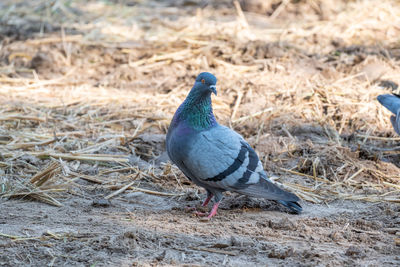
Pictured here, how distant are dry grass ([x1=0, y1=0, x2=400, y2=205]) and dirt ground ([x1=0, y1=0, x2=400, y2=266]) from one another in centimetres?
2

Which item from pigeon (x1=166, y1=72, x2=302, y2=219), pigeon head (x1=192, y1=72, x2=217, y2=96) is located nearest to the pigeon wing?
pigeon (x1=166, y1=72, x2=302, y2=219)

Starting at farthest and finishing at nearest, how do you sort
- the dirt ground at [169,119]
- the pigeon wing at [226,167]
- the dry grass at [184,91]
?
the dry grass at [184,91] < the pigeon wing at [226,167] < the dirt ground at [169,119]

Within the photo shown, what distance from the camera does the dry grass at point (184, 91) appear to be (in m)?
4.62

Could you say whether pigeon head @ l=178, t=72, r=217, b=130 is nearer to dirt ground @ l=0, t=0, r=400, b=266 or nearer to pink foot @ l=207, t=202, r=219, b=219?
pink foot @ l=207, t=202, r=219, b=219

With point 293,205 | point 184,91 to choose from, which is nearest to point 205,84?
point 293,205

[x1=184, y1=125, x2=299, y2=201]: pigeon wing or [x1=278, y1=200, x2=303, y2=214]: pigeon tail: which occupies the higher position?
[x1=184, y1=125, x2=299, y2=201]: pigeon wing

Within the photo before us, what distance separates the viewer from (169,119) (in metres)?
5.75

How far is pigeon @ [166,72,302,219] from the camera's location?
370 centimetres

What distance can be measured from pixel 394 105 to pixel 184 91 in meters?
2.36

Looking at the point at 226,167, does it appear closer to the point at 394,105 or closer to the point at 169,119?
the point at 169,119

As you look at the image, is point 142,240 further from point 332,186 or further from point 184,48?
point 184,48

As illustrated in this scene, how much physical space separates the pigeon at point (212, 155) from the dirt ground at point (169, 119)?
199 mm

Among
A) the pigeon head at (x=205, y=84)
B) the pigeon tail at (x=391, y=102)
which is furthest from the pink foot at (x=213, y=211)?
the pigeon tail at (x=391, y=102)

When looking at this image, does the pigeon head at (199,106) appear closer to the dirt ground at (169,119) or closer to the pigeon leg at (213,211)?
the pigeon leg at (213,211)
